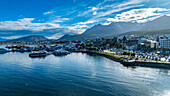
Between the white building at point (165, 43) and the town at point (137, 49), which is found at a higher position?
the white building at point (165, 43)

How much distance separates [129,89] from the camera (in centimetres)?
2169

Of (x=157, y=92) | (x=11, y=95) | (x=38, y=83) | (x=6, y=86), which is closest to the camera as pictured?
(x=11, y=95)

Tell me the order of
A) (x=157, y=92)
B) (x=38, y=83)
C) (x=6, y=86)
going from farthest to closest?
(x=38, y=83) → (x=6, y=86) → (x=157, y=92)

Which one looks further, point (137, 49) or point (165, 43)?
point (137, 49)

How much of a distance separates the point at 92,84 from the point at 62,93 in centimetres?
641

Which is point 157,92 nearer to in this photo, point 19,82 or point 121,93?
point 121,93

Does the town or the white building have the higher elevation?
the white building

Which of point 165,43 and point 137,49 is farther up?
point 165,43

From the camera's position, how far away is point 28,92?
2025cm

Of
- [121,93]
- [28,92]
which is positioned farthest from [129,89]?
[28,92]

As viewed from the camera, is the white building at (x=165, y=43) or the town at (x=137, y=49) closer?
the town at (x=137, y=49)

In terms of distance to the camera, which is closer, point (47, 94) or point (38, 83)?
point (47, 94)

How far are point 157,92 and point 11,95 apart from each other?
23.4 meters

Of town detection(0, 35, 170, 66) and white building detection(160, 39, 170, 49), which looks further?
white building detection(160, 39, 170, 49)
